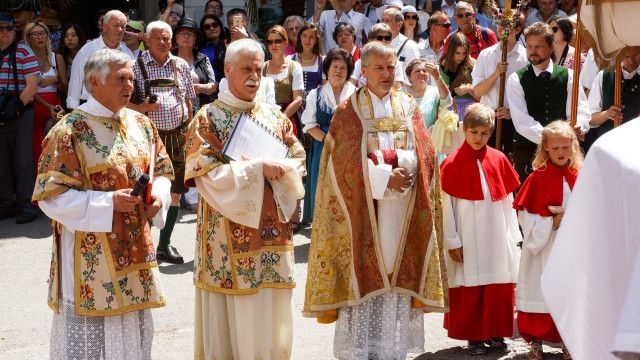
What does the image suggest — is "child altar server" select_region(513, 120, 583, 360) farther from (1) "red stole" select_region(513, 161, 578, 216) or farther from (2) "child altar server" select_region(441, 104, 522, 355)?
(2) "child altar server" select_region(441, 104, 522, 355)

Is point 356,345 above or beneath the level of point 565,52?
beneath

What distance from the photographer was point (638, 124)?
207 cm

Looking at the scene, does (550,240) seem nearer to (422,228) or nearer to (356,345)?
(422,228)

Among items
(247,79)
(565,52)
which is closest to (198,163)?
(247,79)

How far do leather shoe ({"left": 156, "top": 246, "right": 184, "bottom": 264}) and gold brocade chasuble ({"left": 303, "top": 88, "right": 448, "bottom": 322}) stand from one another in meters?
2.72

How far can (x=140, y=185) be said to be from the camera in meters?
4.65

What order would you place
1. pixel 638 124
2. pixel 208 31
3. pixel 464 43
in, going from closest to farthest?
pixel 638 124 → pixel 464 43 → pixel 208 31

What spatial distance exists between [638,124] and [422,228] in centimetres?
388

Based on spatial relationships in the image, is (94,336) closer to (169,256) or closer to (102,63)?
(102,63)

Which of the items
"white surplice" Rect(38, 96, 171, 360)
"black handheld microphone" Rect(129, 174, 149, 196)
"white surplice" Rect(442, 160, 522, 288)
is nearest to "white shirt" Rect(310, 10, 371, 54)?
"white surplice" Rect(442, 160, 522, 288)

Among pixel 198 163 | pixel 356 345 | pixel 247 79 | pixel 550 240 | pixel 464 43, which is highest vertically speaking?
pixel 464 43

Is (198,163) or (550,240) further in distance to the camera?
Answer: (550,240)

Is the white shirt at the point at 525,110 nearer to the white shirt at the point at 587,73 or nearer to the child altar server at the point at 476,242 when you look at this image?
the white shirt at the point at 587,73

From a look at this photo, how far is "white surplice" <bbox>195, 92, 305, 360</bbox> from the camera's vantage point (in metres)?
5.30
